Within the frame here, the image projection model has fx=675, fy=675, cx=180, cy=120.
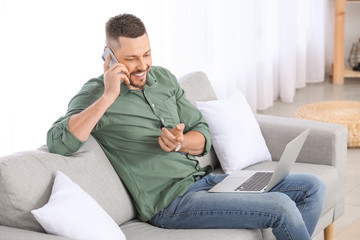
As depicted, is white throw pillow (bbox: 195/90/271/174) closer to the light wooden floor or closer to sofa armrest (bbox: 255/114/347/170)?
sofa armrest (bbox: 255/114/347/170)

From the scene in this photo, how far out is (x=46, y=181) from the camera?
85.4 inches

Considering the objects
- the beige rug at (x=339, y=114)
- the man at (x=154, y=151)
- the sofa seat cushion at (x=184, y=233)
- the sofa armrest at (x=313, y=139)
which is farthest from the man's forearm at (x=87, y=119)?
the beige rug at (x=339, y=114)

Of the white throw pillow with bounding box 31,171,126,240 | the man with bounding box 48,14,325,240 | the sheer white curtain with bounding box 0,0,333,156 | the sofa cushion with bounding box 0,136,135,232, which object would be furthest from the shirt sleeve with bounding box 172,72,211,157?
the sheer white curtain with bounding box 0,0,333,156

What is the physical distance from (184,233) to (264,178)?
1.52ft

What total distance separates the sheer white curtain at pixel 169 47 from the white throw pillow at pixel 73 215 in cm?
110

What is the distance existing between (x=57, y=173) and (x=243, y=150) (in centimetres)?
104

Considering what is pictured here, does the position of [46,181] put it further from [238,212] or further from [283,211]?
[283,211]

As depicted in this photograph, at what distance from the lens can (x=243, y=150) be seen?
2.98m

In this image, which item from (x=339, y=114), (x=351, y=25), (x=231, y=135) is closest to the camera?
(x=231, y=135)

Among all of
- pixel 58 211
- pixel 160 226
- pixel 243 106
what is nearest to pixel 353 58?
pixel 243 106

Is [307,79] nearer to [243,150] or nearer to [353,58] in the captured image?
[353,58]

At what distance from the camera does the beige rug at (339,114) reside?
429 centimetres

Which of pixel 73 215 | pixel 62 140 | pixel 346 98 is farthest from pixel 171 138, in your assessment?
pixel 346 98

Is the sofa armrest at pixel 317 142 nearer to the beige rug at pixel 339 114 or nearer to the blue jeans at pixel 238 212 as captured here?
the blue jeans at pixel 238 212
